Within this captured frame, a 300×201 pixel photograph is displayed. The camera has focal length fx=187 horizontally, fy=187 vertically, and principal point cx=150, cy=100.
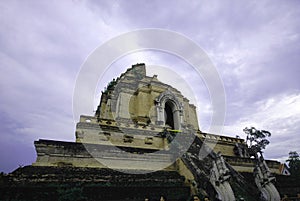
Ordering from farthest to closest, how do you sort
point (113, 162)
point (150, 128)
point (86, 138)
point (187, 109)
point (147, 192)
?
point (187, 109), point (150, 128), point (86, 138), point (113, 162), point (147, 192)

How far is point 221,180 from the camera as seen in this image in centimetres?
818

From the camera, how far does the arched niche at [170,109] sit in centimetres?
2216

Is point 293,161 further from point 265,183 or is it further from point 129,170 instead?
point 129,170

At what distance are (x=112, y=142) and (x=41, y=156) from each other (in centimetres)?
576

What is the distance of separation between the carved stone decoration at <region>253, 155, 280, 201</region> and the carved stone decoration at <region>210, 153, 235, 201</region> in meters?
3.41

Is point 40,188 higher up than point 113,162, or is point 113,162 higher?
point 113,162

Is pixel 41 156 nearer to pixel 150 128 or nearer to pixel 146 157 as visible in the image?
pixel 146 157

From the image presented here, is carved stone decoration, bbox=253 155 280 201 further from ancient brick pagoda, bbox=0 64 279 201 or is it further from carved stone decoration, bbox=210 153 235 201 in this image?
carved stone decoration, bbox=210 153 235 201

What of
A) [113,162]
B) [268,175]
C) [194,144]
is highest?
[194,144]

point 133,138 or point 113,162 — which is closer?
point 113,162

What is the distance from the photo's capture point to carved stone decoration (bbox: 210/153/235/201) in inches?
310

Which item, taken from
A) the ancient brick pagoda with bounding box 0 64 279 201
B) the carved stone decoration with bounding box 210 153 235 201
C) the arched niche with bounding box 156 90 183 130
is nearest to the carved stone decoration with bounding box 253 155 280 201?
the ancient brick pagoda with bounding box 0 64 279 201

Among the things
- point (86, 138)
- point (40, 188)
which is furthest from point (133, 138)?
point (40, 188)

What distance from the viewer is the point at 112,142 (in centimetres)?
1481
